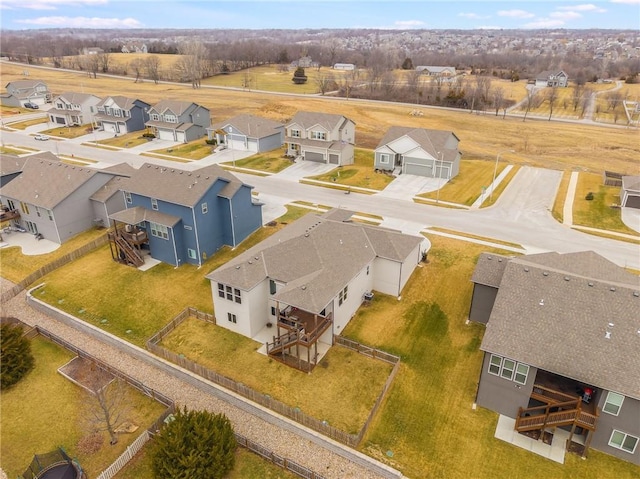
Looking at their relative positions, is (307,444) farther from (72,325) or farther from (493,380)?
(72,325)

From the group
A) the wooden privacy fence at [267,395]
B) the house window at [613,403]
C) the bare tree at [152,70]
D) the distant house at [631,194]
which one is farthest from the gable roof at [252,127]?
the bare tree at [152,70]

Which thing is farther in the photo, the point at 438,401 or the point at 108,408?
the point at 438,401

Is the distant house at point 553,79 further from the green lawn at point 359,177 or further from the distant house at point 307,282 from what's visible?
the distant house at point 307,282

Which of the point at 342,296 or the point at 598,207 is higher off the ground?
the point at 342,296

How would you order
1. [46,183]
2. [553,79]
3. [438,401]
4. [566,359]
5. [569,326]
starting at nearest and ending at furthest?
1. [566,359]
2. [569,326]
3. [438,401]
4. [46,183]
5. [553,79]

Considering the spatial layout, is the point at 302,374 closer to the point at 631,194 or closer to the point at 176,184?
the point at 176,184

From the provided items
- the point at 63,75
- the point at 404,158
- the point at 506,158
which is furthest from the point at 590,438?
the point at 63,75

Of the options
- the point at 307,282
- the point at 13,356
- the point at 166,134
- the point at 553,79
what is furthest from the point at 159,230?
the point at 553,79

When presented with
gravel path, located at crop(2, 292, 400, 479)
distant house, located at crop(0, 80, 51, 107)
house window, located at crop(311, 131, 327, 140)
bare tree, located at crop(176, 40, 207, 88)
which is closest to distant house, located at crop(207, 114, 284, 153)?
house window, located at crop(311, 131, 327, 140)
